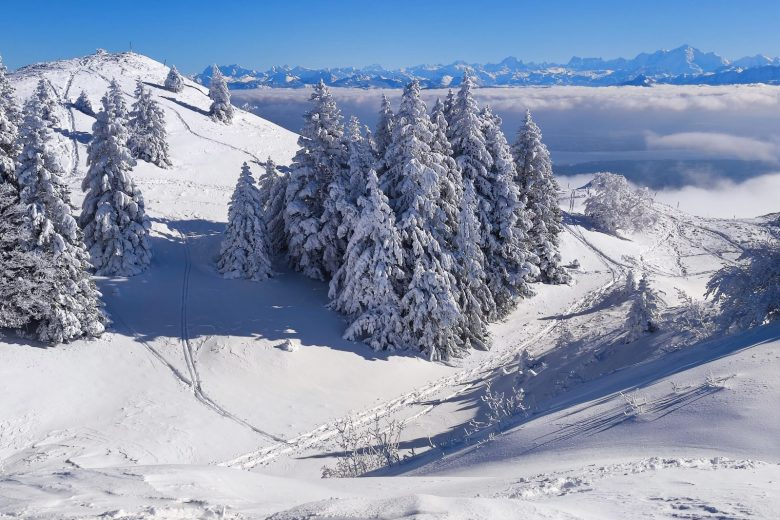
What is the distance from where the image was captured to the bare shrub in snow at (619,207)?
64250 millimetres

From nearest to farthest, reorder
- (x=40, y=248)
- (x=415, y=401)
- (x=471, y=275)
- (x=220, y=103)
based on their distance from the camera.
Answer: (x=40, y=248) < (x=415, y=401) < (x=471, y=275) < (x=220, y=103)

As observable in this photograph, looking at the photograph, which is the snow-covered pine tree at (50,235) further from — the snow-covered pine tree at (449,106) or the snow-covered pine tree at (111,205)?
the snow-covered pine tree at (449,106)

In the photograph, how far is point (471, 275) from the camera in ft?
104

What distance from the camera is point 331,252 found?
3500 cm

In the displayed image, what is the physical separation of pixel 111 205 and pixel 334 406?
62.2ft

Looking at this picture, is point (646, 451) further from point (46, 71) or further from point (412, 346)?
point (46, 71)

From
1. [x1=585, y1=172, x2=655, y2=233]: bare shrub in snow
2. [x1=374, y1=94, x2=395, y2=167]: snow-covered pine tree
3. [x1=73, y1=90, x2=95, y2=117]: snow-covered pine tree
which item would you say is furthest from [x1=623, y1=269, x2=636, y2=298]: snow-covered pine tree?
[x1=73, y1=90, x2=95, y2=117]: snow-covered pine tree

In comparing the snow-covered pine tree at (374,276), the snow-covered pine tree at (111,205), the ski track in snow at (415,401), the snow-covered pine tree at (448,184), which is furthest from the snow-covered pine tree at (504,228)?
the snow-covered pine tree at (111,205)

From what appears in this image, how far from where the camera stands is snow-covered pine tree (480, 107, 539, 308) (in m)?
34.1

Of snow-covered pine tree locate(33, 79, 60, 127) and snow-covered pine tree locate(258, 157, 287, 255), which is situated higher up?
snow-covered pine tree locate(33, 79, 60, 127)

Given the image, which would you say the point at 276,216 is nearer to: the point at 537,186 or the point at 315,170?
the point at 315,170

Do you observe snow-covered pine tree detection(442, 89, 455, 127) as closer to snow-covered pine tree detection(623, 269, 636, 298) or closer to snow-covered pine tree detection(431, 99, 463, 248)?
snow-covered pine tree detection(431, 99, 463, 248)

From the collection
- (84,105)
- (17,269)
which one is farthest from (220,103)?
(17,269)

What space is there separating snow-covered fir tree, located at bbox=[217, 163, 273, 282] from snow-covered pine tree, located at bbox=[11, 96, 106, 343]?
386 inches
